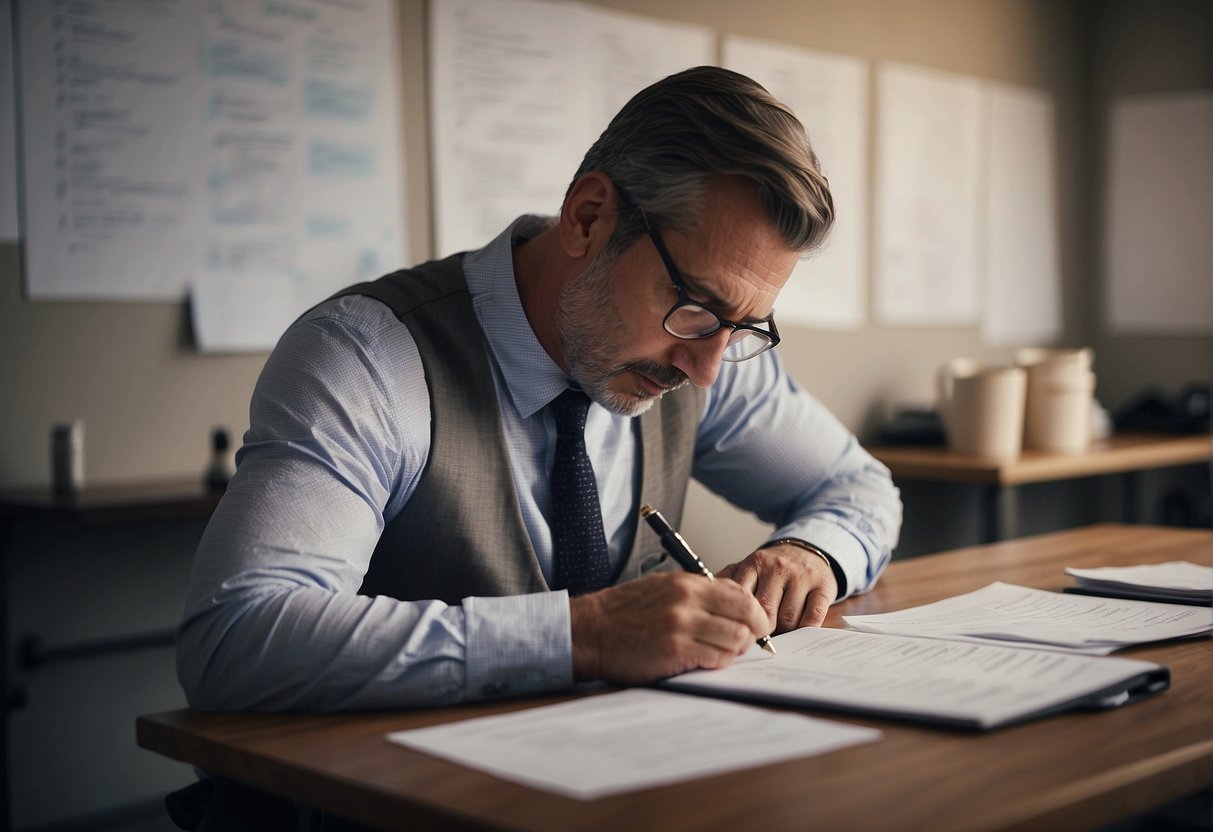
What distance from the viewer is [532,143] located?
3133mm

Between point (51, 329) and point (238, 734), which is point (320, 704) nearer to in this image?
point (238, 734)

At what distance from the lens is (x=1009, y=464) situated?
3289mm

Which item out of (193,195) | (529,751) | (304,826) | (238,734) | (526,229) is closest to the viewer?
(529,751)

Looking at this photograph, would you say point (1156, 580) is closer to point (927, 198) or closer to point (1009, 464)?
point (1009, 464)

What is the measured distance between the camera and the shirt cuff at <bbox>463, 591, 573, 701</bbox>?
3.38 feet

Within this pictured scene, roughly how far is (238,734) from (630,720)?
1.02ft

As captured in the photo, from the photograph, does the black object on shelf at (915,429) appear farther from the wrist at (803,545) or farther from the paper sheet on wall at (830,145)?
the wrist at (803,545)

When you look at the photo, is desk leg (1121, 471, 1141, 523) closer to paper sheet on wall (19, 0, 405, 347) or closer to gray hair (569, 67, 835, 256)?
paper sheet on wall (19, 0, 405, 347)

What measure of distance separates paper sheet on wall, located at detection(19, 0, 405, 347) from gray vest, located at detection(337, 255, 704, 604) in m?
1.19

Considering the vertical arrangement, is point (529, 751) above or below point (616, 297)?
below

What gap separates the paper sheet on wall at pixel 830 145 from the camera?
3.67 metres

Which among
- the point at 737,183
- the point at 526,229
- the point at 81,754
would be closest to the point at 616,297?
the point at 737,183

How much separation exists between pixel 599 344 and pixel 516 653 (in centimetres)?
48

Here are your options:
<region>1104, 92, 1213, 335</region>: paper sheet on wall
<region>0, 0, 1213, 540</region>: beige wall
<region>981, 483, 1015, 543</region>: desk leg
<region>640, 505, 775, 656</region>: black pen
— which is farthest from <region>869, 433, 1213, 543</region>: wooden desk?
<region>640, 505, 775, 656</region>: black pen
